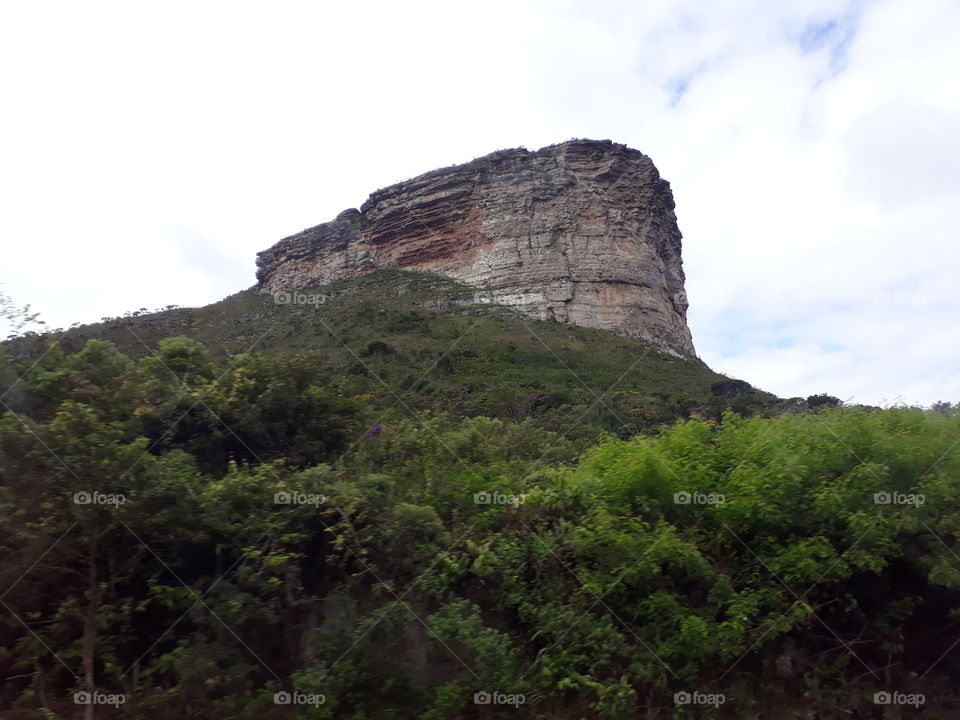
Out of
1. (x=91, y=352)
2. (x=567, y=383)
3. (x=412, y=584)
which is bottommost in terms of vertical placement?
(x=412, y=584)

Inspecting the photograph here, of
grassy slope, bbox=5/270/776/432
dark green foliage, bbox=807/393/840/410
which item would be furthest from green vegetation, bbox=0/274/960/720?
grassy slope, bbox=5/270/776/432

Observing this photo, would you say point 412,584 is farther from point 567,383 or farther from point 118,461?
point 567,383

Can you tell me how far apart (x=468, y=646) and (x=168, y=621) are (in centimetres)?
224

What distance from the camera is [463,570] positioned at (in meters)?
5.18

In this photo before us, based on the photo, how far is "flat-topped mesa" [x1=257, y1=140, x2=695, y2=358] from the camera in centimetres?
4888

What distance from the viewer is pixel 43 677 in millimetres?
4586

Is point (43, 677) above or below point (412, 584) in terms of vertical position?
below

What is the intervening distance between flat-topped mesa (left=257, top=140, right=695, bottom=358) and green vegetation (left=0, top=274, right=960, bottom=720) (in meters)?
41.0

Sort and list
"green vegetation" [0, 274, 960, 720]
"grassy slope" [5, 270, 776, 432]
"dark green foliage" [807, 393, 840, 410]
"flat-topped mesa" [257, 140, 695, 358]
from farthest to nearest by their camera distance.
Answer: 1. "flat-topped mesa" [257, 140, 695, 358]
2. "grassy slope" [5, 270, 776, 432]
3. "dark green foliage" [807, 393, 840, 410]
4. "green vegetation" [0, 274, 960, 720]

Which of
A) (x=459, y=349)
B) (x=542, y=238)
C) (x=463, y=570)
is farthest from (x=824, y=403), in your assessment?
(x=542, y=238)

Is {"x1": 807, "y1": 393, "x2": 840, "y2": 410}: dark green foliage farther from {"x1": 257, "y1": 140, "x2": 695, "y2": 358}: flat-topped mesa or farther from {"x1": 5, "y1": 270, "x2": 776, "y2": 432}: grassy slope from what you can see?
{"x1": 257, "y1": 140, "x2": 695, "y2": 358}: flat-topped mesa

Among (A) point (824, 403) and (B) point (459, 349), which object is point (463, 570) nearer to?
(A) point (824, 403)

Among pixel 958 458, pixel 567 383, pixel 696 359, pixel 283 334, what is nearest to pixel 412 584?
pixel 958 458

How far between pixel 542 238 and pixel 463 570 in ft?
156
